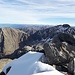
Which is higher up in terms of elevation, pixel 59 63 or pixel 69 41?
pixel 69 41

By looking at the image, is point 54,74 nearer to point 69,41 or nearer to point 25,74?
point 25,74

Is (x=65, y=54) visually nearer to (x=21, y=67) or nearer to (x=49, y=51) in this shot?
(x=49, y=51)

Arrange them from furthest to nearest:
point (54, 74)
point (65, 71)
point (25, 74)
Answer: point (65, 71) → point (25, 74) → point (54, 74)

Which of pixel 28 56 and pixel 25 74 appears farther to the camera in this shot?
pixel 28 56

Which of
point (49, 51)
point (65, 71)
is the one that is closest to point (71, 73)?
point (65, 71)

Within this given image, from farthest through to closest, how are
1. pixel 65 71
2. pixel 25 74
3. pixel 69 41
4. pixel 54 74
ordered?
pixel 69 41 < pixel 65 71 < pixel 25 74 < pixel 54 74

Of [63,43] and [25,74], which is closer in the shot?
[25,74]

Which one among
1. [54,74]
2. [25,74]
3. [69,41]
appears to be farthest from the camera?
[69,41]

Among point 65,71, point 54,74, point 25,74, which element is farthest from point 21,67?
point 54,74

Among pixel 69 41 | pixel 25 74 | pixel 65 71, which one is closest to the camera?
pixel 25 74
